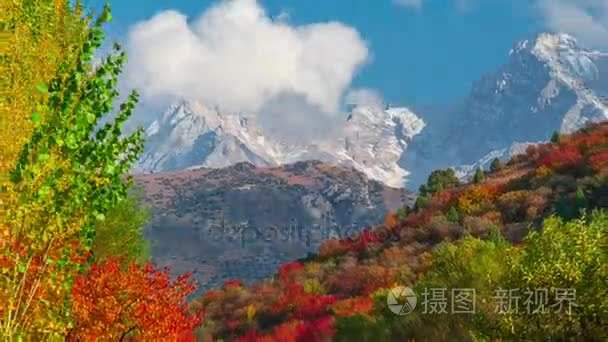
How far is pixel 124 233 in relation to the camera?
34.3 metres

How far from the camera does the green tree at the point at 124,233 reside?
32.8 metres

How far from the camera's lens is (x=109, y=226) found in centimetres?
3328

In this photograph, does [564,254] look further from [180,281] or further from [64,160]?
[180,281]

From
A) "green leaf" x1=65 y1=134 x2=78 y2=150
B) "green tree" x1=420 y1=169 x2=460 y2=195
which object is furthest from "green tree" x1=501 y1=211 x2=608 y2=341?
"green tree" x1=420 y1=169 x2=460 y2=195

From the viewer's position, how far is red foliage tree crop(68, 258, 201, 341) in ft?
63.4

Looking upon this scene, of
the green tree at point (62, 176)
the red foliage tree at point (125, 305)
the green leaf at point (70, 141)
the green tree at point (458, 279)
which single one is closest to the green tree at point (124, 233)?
the red foliage tree at point (125, 305)

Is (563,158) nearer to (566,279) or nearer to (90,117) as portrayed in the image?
(566,279)

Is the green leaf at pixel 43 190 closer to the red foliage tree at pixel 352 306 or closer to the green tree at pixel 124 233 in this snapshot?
the green tree at pixel 124 233

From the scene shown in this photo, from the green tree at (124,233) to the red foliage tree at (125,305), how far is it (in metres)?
10.7

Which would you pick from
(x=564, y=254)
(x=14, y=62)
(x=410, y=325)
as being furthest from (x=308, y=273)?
(x=14, y=62)

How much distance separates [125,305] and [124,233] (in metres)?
14.6

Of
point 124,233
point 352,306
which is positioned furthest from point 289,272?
point 124,233

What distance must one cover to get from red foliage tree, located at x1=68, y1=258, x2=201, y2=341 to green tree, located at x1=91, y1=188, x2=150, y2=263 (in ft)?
35.0

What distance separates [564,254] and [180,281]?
40.7 feet
